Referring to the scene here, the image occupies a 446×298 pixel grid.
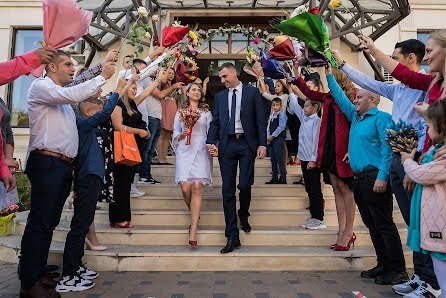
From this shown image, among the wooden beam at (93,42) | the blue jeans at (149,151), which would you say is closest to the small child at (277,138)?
the blue jeans at (149,151)

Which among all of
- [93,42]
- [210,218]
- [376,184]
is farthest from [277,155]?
[93,42]

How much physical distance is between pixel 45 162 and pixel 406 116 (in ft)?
10.3

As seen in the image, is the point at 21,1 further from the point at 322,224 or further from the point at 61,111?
the point at 322,224

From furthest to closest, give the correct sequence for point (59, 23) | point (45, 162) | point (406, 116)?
1. point (406, 116)
2. point (45, 162)
3. point (59, 23)

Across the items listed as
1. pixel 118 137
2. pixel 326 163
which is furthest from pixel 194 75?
pixel 326 163

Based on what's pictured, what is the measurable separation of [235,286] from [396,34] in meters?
10.2

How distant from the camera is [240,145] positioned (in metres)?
4.04

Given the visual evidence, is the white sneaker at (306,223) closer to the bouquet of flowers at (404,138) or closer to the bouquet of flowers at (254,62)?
the bouquet of flowers at (254,62)

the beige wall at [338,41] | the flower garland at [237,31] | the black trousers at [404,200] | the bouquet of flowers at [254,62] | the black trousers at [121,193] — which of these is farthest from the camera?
the beige wall at [338,41]

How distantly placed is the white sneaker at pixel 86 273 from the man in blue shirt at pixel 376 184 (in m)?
2.75

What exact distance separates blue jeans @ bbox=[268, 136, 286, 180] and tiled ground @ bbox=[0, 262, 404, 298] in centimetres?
245

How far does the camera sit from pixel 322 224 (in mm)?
4504

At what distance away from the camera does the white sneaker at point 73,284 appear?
3045mm

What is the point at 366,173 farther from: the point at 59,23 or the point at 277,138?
the point at 277,138
